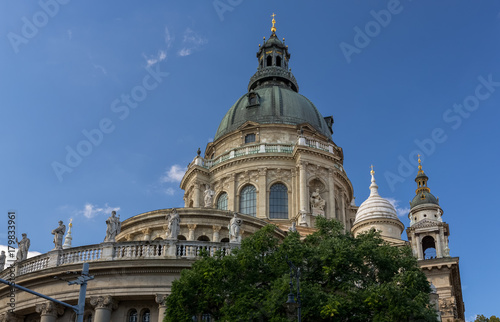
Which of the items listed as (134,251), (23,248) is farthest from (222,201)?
(134,251)

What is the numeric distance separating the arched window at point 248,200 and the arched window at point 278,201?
1.54 metres

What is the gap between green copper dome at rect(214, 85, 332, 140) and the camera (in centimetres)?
6159

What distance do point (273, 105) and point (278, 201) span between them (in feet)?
38.1

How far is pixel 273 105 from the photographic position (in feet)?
205

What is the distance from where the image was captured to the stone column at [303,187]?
5419 cm

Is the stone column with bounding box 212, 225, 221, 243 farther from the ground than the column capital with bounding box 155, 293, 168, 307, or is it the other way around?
the stone column with bounding box 212, 225, 221, 243

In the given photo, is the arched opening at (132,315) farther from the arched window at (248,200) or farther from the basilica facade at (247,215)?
the arched window at (248,200)

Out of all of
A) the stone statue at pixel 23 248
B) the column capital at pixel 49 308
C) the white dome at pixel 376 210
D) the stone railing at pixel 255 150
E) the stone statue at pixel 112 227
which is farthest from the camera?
the stone railing at pixel 255 150

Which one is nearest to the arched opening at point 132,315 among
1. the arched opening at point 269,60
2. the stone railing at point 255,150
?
the stone railing at point 255,150

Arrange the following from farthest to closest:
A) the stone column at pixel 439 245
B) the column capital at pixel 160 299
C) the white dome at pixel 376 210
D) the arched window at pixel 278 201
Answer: the arched window at pixel 278 201 → the white dome at pixel 376 210 → the stone column at pixel 439 245 → the column capital at pixel 160 299

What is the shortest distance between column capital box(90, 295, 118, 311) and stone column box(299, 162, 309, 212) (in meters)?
27.6

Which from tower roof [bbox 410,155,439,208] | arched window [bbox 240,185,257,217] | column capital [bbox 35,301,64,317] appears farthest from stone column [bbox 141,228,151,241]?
tower roof [bbox 410,155,439,208]

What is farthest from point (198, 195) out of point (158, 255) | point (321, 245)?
point (321, 245)

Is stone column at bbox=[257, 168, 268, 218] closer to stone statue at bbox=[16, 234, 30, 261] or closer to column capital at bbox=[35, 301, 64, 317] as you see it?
stone statue at bbox=[16, 234, 30, 261]
